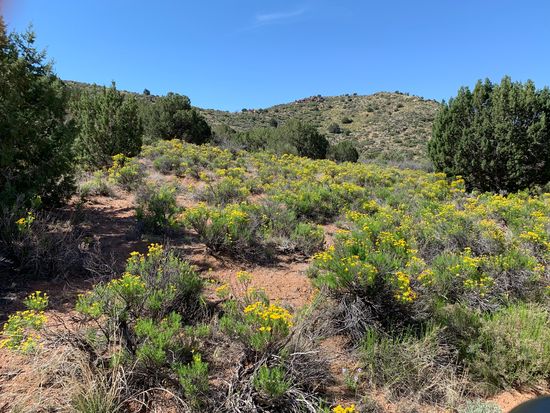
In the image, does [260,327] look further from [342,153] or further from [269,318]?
[342,153]

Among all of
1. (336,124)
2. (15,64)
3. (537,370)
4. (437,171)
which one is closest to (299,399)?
(537,370)

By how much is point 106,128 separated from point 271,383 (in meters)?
11.8

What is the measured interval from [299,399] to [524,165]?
12.9 m

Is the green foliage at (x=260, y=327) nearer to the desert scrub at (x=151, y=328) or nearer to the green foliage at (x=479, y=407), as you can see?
the desert scrub at (x=151, y=328)

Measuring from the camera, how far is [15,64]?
255 inches

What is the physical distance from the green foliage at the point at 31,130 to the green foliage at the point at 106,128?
508cm

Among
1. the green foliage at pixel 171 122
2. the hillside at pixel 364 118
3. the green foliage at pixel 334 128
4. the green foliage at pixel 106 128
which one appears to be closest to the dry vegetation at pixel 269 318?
the green foliage at pixel 106 128

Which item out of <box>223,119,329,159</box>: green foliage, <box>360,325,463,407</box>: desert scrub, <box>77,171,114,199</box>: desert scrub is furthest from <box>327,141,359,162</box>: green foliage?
<box>360,325,463,407</box>: desert scrub

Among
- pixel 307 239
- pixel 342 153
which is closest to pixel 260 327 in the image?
pixel 307 239

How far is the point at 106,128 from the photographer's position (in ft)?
41.8

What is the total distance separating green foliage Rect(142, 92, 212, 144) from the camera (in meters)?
20.8

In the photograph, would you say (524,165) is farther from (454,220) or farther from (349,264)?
(349,264)

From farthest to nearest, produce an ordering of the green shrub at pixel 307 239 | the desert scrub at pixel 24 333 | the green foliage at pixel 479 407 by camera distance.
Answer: the green shrub at pixel 307 239
the green foliage at pixel 479 407
the desert scrub at pixel 24 333

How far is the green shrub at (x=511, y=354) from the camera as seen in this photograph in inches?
159
